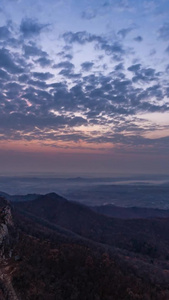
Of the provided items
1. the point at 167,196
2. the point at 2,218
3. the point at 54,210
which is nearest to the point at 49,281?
the point at 2,218

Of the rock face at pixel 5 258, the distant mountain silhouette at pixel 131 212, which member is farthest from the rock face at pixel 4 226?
the distant mountain silhouette at pixel 131 212

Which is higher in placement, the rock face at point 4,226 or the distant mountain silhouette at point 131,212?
the rock face at point 4,226

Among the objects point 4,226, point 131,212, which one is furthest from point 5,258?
point 131,212

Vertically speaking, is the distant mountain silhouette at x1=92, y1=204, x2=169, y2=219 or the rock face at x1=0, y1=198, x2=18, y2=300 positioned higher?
the rock face at x1=0, y1=198, x2=18, y2=300

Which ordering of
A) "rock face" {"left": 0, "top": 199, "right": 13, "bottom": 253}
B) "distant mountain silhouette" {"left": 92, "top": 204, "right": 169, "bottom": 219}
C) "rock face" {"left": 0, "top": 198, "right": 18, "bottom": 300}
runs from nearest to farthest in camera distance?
"rock face" {"left": 0, "top": 198, "right": 18, "bottom": 300} < "rock face" {"left": 0, "top": 199, "right": 13, "bottom": 253} < "distant mountain silhouette" {"left": 92, "top": 204, "right": 169, "bottom": 219}

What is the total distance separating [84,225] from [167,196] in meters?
135

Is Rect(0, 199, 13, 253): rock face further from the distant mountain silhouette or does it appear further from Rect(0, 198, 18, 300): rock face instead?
the distant mountain silhouette

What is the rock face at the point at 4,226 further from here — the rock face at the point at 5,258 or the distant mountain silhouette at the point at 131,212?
the distant mountain silhouette at the point at 131,212

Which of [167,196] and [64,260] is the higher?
[64,260]

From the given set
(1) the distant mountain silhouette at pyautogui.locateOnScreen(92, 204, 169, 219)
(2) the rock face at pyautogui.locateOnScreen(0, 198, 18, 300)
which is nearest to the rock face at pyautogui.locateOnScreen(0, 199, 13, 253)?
(2) the rock face at pyautogui.locateOnScreen(0, 198, 18, 300)

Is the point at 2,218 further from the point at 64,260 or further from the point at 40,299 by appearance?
the point at 40,299

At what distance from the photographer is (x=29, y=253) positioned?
997 inches

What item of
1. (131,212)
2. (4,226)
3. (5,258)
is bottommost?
(131,212)

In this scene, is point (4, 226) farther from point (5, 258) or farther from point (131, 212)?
point (131, 212)
